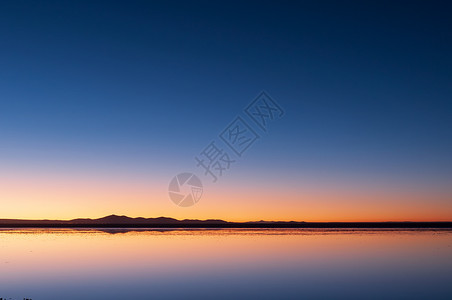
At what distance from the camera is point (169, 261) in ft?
74.7

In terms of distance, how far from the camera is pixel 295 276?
59.2 feet

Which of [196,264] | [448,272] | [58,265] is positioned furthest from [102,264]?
[448,272]

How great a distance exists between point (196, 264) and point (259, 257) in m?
4.00

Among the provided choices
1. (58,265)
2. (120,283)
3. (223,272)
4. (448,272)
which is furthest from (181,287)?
(448,272)

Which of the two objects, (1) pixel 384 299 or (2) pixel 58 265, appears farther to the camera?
(2) pixel 58 265

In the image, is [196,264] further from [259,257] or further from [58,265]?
[58,265]

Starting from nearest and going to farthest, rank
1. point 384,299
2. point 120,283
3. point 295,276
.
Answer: point 384,299
point 120,283
point 295,276

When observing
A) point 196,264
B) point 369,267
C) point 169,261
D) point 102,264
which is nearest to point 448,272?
point 369,267

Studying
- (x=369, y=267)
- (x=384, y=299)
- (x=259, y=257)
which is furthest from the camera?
(x=259, y=257)

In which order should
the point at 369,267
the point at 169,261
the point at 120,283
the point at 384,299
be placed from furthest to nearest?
the point at 169,261 → the point at 369,267 → the point at 120,283 → the point at 384,299

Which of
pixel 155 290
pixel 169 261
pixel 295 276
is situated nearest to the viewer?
pixel 155 290

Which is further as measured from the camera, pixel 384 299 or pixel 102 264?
pixel 102 264

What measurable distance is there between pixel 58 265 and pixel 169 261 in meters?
4.99

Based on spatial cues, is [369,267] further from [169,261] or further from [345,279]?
[169,261]
